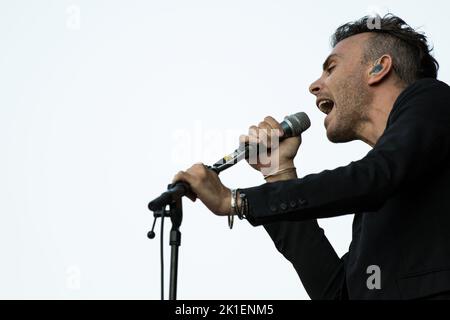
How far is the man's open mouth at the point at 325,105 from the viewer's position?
7.17ft

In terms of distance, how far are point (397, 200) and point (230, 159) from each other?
430 mm

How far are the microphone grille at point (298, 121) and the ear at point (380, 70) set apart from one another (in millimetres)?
235

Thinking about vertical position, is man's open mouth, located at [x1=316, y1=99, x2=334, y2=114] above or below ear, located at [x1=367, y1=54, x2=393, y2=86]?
below

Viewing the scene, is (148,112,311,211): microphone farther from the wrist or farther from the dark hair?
the dark hair

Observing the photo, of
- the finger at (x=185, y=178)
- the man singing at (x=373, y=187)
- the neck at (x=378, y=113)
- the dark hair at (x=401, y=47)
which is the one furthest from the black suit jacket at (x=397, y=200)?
the dark hair at (x=401, y=47)

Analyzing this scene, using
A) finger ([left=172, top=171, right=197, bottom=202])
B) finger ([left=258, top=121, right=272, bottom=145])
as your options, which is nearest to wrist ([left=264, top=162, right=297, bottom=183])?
finger ([left=258, top=121, right=272, bottom=145])

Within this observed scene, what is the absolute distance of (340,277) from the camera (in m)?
2.07

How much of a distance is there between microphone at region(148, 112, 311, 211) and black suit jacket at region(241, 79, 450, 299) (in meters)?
0.15

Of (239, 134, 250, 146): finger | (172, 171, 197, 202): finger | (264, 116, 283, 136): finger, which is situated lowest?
(172, 171, 197, 202): finger

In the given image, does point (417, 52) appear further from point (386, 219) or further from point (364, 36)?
point (386, 219)

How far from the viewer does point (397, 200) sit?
1644mm

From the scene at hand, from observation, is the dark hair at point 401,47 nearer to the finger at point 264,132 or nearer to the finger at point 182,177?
the finger at point 264,132

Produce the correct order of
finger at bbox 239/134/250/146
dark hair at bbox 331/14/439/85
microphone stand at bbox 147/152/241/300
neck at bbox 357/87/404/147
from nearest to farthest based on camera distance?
microphone stand at bbox 147/152/241/300 → finger at bbox 239/134/250/146 → neck at bbox 357/87/404/147 → dark hair at bbox 331/14/439/85

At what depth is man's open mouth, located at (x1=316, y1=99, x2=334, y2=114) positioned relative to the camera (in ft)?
7.17
